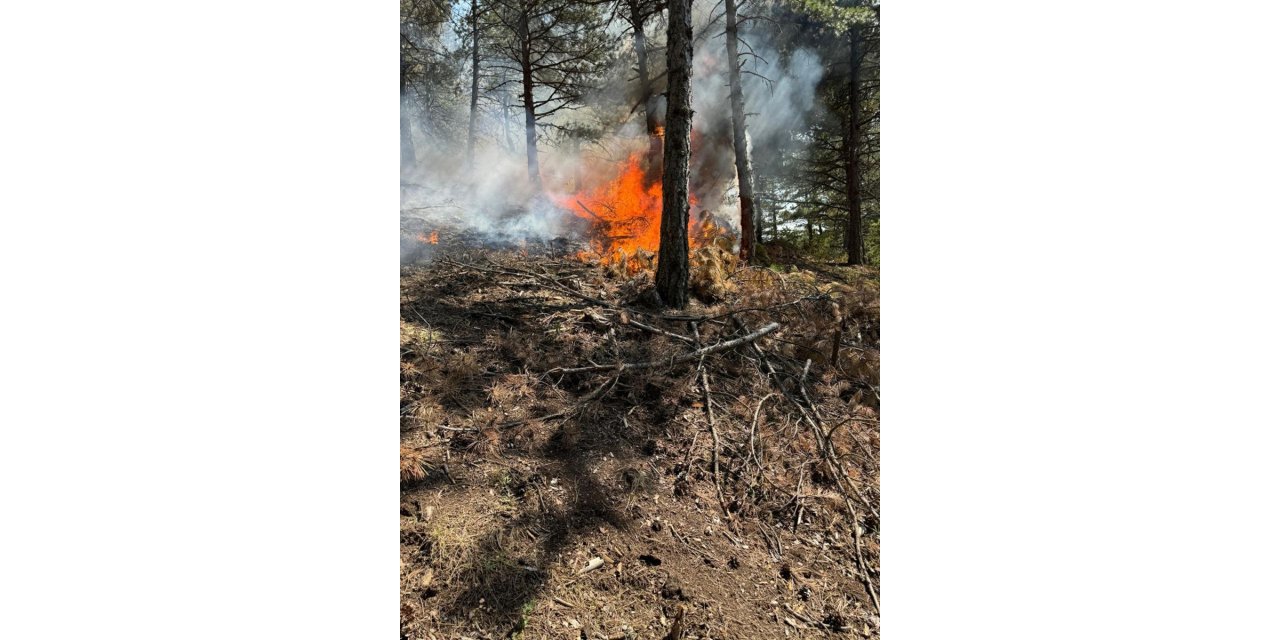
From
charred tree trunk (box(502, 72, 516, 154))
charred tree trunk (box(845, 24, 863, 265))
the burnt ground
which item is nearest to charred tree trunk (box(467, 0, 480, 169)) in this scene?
charred tree trunk (box(502, 72, 516, 154))

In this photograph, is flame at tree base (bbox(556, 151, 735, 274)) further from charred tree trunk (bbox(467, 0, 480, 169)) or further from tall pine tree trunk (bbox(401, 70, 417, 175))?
tall pine tree trunk (bbox(401, 70, 417, 175))

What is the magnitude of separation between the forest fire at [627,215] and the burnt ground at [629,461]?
56cm

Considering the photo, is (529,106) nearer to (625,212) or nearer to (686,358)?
(625,212)

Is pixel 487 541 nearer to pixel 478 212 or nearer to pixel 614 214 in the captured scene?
pixel 478 212

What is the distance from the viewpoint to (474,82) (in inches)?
102

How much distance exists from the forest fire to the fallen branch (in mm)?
820

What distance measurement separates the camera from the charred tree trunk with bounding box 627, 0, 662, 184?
3.25 metres

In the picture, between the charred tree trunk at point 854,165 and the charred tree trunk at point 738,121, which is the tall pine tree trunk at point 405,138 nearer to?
the charred tree trunk at point 854,165

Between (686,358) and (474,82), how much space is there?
1.79m

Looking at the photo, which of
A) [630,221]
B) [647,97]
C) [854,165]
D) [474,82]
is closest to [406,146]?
[474,82]
